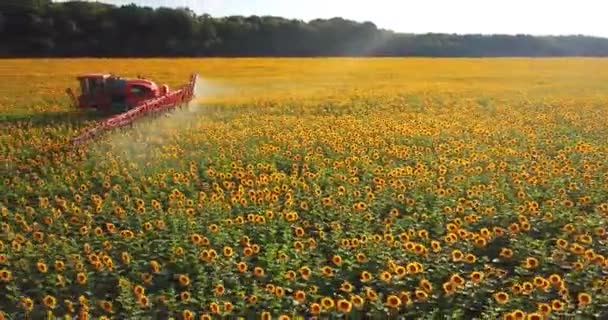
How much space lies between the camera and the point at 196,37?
3497cm

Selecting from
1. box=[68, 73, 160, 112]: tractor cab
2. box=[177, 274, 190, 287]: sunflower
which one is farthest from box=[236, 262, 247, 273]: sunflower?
box=[68, 73, 160, 112]: tractor cab

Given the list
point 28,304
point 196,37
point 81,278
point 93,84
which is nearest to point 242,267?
point 81,278

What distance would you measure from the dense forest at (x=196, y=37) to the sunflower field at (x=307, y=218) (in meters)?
15.7

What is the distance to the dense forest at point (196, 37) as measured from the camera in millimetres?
31000

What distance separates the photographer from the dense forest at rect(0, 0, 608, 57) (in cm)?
3100

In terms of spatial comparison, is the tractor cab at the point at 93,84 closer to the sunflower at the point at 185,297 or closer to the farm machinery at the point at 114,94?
the farm machinery at the point at 114,94

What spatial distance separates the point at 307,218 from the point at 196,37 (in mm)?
28539

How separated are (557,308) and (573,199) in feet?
12.2

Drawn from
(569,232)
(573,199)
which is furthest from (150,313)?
→ (573,199)

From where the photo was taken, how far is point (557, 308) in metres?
4.77

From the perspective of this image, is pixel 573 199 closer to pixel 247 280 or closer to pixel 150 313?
pixel 247 280

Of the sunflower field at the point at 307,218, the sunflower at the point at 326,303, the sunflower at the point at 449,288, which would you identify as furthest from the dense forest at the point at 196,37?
the sunflower at the point at 449,288

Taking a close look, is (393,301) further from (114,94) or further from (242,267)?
(114,94)

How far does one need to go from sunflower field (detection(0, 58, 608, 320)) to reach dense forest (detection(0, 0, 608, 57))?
1570 centimetres
